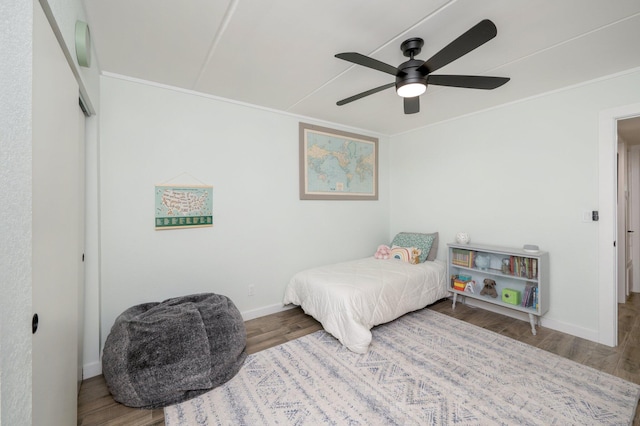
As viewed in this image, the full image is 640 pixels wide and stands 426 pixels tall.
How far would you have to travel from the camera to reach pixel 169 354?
1.82 metres

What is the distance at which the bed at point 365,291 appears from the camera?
2453 mm

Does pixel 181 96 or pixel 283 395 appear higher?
pixel 181 96

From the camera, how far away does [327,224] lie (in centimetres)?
368

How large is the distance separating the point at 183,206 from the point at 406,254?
8.96ft

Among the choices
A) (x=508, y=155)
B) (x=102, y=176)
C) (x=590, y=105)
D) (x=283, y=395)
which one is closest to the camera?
(x=283, y=395)

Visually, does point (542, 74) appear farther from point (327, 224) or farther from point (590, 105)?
point (327, 224)

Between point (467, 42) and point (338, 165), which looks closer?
point (467, 42)

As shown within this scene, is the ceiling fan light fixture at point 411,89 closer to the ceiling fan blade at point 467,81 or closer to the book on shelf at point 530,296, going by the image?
the ceiling fan blade at point 467,81

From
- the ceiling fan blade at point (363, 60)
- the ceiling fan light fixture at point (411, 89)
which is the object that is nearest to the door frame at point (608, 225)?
the ceiling fan light fixture at point (411, 89)

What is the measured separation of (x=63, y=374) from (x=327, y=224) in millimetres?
2847

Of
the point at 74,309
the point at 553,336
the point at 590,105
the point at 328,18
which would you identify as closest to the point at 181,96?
the point at 328,18

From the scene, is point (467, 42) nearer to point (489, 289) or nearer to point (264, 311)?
point (489, 289)

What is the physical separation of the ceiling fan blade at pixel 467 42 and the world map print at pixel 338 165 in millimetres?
1957

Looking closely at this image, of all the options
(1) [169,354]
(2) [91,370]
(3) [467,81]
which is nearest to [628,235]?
(3) [467,81]
